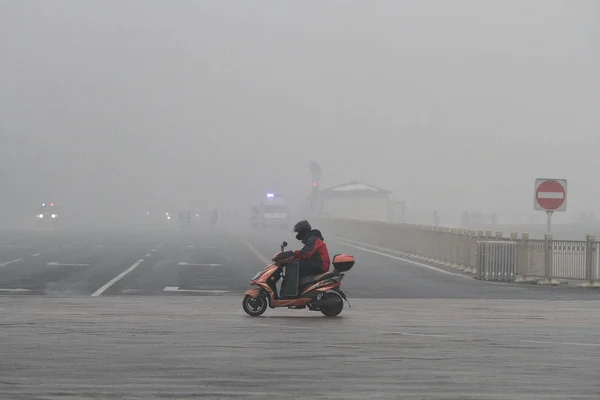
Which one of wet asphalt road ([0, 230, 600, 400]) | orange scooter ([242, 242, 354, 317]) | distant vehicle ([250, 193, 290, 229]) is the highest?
distant vehicle ([250, 193, 290, 229])

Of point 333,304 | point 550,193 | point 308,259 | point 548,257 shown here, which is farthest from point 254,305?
point 550,193

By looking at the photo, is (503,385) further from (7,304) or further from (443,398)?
(7,304)

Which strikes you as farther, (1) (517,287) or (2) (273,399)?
(1) (517,287)

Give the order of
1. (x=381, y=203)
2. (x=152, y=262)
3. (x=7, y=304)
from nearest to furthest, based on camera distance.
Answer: (x=7, y=304)
(x=152, y=262)
(x=381, y=203)

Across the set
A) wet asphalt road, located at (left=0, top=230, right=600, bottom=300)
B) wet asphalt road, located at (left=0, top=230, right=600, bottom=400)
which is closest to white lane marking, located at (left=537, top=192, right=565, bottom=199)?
wet asphalt road, located at (left=0, top=230, right=600, bottom=300)

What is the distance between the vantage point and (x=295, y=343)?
14859 mm

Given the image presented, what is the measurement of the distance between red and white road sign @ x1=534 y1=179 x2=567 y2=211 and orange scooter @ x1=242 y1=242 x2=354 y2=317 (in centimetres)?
1458

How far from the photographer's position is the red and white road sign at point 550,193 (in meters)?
32.4

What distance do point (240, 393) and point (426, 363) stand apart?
3.09 meters

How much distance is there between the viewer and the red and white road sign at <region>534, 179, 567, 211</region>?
106 feet

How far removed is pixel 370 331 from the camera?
54.5 ft

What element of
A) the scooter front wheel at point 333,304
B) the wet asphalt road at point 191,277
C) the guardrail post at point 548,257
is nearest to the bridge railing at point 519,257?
the guardrail post at point 548,257

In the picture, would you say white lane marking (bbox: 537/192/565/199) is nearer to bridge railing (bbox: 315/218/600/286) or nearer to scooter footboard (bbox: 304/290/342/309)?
bridge railing (bbox: 315/218/600/286)

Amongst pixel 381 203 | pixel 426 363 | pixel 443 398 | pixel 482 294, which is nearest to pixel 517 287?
pixel 482 294
